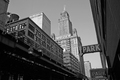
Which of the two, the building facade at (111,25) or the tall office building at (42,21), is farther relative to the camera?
the tall office building at (42,21)

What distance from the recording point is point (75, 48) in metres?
200

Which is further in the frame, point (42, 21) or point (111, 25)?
point (42, 21)

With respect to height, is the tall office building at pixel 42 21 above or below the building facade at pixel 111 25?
above

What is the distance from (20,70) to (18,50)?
497 cm

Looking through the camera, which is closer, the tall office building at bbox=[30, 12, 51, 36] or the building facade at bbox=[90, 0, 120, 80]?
the building facade at bbox=[90, 0, 120, 80]

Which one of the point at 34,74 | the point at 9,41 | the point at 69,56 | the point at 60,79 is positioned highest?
the point at 69,56

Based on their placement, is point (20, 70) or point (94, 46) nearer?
point (20, 70)

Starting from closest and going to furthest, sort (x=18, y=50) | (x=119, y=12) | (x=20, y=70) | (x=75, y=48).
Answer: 1. (x=119, y=12)
2. (x=18, y=50)
3. (x=20, y=70)
4. (x=75, y=48)

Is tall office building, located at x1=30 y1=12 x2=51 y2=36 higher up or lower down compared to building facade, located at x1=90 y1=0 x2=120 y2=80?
higher up

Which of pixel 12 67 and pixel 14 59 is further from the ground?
pixel 14 59

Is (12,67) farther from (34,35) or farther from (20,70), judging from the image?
(34,35)

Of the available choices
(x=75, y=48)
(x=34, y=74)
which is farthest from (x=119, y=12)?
(x=75, y=48)

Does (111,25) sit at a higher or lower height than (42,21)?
lower

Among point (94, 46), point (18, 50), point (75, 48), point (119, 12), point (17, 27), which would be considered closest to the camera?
point (119, 12)
